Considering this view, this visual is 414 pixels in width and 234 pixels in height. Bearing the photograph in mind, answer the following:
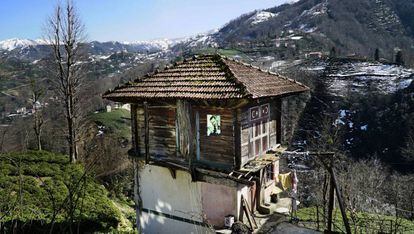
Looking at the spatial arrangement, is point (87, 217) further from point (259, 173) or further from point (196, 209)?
point (259, 173)

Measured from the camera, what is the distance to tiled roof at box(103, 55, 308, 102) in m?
11.4

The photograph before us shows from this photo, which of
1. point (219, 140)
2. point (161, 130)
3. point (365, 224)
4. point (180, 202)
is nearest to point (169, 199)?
point (180, 202)

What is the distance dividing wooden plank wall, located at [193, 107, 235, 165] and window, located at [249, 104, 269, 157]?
2.94ft

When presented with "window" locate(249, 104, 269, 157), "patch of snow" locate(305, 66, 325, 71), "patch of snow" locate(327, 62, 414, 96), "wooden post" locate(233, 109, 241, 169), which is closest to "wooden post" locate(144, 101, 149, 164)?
"wooden post" locate(233, 109, 241, 169)

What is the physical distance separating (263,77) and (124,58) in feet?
629

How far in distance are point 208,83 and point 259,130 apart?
8.04ft

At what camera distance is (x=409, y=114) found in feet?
153

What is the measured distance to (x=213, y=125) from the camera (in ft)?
39.6

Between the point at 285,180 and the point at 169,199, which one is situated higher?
the point at 285,180

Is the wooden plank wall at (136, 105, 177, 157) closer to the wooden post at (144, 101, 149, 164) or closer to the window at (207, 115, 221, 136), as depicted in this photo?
the wooden post at (144, 101, 149, 164)

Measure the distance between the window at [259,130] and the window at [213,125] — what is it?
3.70ft

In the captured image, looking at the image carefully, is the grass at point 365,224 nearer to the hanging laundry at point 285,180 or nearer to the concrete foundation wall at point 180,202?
the hanging laundry at point 285,180

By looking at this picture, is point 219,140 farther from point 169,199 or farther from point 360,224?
point 360,224

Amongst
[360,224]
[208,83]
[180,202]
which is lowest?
[360,224]
